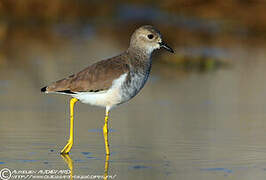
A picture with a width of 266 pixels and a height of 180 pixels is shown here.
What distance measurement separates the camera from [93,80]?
837 cm

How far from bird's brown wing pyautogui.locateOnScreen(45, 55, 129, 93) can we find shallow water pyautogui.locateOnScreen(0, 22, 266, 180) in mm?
639

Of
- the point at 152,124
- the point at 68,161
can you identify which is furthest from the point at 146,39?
the point at 68,161

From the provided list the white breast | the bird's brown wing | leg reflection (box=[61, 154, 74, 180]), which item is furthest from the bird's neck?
leg reflection (box=[61, 154, 74, 180])

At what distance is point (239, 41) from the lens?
1897 cm

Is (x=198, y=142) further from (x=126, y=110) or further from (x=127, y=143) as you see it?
(x=126, y=110)

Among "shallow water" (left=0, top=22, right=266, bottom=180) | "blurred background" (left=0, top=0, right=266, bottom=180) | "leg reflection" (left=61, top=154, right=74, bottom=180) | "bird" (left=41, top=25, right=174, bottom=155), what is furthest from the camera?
"bird" (left=41, top=25, right=174, bottom=155)

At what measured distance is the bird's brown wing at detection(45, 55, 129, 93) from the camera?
27.3 feet

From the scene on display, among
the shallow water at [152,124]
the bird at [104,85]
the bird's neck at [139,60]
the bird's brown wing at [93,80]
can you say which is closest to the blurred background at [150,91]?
the shallow water at [152,124]

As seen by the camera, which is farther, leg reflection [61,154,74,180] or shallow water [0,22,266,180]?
shallow water [0,22,266,180]

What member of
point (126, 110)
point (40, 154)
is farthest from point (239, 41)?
point (40, 154)

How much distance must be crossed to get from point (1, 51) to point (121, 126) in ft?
21.9

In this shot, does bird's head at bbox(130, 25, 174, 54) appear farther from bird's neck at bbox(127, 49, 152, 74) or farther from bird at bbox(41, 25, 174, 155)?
bird at bbox(41, 25, 174, 155)

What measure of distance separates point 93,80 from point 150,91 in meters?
3.92

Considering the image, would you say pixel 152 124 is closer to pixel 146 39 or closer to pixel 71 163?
pixel 146 39
